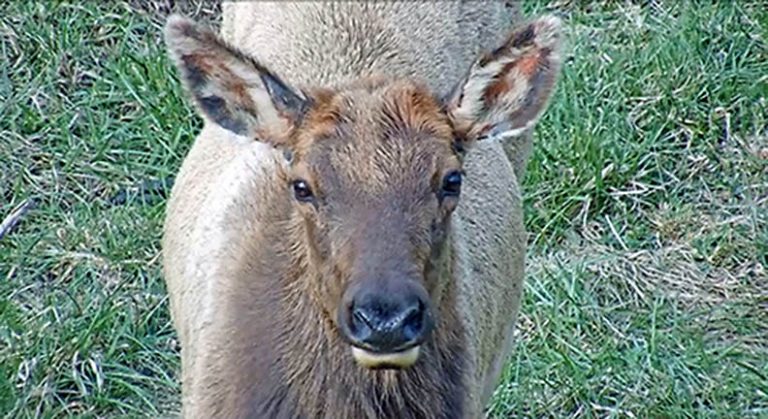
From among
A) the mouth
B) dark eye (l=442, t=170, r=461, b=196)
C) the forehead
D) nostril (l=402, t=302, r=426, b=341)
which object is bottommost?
the mouth

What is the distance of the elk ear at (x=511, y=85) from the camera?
5418 millimetres

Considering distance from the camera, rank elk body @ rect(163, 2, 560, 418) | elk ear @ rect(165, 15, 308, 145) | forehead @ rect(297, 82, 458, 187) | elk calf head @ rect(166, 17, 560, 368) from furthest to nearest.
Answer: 1. elk ear @ rect(165, 15, 308, 145)
2. forehead @ rect(297, 82, 458, 187)
3. elk body @ rect(163, 2, 560, 418)
4. elk calf head @ rect(166, 17, 560, 368)

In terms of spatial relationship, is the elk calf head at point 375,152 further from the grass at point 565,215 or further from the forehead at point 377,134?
the grass at point 565,215

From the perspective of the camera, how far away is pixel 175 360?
751 centimetres

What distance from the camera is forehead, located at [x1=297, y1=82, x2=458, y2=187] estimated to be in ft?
16.6

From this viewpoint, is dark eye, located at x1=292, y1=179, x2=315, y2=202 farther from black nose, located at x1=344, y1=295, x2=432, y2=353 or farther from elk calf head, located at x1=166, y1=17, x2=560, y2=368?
black nose, located at x1=344, y1=295, x2=432, y2=353

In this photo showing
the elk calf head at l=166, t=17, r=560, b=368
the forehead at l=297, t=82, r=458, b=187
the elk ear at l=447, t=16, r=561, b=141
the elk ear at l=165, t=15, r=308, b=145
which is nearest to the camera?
the elk calf head at l=166, t=17, r=560, b=368

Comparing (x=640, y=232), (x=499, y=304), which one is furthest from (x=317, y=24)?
(x=640, y=232)

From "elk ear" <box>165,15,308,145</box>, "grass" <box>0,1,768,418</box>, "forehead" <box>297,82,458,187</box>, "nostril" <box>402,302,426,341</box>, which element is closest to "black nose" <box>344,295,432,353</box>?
"nostril" <box>402,302,426,341</box>

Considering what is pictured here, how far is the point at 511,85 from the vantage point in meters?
5.52

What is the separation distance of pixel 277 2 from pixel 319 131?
5.88ft

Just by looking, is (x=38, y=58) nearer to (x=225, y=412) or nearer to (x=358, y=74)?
(x=358, y=74)

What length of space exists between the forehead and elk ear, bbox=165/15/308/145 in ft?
0.33

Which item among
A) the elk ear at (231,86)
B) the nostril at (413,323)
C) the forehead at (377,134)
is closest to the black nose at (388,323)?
the nostril at (413,323)
